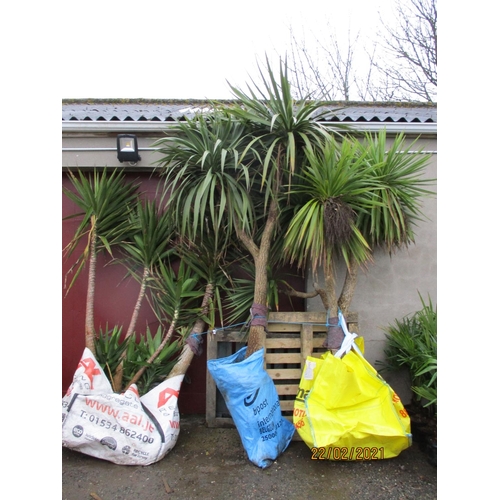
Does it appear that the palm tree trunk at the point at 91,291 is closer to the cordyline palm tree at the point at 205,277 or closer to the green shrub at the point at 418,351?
Result: the cordyline palm tree at the point at 205,277

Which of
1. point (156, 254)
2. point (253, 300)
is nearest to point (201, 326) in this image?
point (253, 300)

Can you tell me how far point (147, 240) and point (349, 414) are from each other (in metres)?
2.10

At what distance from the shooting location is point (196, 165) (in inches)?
114

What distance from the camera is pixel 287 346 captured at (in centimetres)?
304

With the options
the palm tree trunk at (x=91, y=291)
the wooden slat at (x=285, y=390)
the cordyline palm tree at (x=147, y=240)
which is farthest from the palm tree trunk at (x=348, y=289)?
the palm tree trunk at (x=91, y=291)

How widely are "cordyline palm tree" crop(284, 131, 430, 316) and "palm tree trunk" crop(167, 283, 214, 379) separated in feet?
2.56

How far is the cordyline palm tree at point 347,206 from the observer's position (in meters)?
2.57

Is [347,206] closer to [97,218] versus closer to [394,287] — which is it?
[394,287]

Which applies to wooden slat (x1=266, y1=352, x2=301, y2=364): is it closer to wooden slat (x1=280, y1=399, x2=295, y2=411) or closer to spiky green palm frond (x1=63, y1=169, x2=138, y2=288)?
wooden slat (x1=280, y1=399, x2=295, y2=411)

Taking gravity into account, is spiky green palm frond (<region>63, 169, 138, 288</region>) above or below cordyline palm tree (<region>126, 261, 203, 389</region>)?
above

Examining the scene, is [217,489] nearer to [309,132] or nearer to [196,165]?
[196,165]

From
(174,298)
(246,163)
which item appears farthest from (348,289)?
(174,298)
